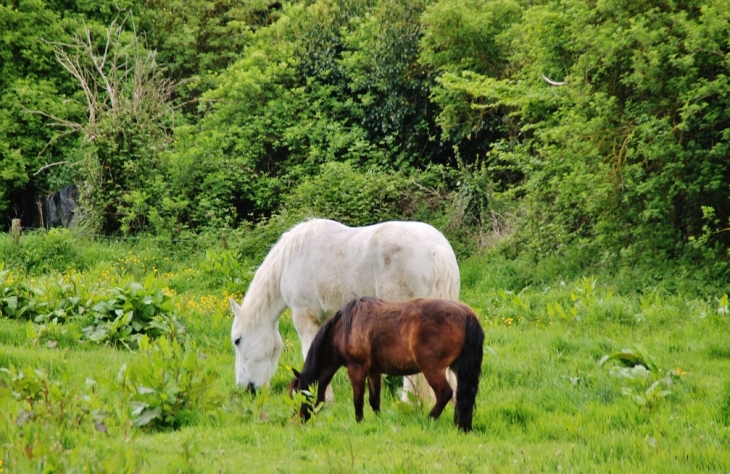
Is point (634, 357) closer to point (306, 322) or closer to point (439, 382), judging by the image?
point (439, 382)

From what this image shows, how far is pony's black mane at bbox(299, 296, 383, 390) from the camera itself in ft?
20.1

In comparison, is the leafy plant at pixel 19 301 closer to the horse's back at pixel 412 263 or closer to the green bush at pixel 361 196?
the horse's back at pixel 412 263

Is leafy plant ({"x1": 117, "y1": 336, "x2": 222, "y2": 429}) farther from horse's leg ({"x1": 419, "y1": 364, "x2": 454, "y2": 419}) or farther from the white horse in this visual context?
horse's leg ({"x1": 419, "y1": 364, "x2": 454, "y2": 419})

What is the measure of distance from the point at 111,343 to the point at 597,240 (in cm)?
744

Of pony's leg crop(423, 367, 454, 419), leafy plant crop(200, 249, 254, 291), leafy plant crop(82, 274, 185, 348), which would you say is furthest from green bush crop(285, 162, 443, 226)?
pony's leg crop(423, 367, 454, 419)

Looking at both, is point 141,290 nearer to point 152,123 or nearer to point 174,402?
point 174,402

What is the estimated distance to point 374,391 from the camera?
6406 mm

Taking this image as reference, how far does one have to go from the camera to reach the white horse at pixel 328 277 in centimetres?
701

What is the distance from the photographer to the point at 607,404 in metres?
6.45

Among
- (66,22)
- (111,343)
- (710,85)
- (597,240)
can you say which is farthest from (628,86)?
(66,22)

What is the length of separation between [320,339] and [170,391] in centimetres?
122

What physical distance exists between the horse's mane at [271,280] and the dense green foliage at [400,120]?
19.2 feet

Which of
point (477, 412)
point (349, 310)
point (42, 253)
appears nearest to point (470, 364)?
point (477, 412)

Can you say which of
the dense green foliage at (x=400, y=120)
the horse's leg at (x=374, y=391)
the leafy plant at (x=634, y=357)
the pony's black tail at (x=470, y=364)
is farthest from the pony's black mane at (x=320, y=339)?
the dense green foliage at (x=400, y=120)
